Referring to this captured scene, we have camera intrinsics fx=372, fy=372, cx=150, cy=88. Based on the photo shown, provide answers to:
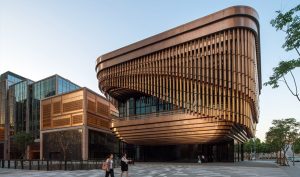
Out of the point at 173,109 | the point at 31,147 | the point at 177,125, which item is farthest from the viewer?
the point at 31,147

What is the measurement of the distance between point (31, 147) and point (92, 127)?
23.9 m

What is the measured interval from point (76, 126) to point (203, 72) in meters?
28.7

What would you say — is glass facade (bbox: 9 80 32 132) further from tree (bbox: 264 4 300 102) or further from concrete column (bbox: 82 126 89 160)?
tree (bbox: 264 4 300 102)

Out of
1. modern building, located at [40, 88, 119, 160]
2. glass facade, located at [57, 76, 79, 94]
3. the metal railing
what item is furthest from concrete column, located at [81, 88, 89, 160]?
the metal railing

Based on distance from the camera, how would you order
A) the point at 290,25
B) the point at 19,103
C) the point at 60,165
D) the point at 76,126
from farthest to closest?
the point at 19,103
the point at 76,126
the point at 60,165
the point at 290,25

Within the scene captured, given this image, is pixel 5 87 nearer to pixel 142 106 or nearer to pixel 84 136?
pixel 84 136

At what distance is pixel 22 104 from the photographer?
90.9m

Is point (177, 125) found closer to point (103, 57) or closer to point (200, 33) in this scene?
point (200, 33)

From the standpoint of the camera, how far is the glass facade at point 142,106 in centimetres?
5870

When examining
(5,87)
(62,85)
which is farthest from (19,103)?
(62,85)

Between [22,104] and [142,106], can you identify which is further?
[22,104]

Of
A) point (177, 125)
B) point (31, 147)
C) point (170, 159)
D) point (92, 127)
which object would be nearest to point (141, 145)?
point (170, 159)

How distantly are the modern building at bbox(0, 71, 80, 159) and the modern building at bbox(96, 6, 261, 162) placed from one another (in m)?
28.9

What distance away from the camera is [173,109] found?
178ft
